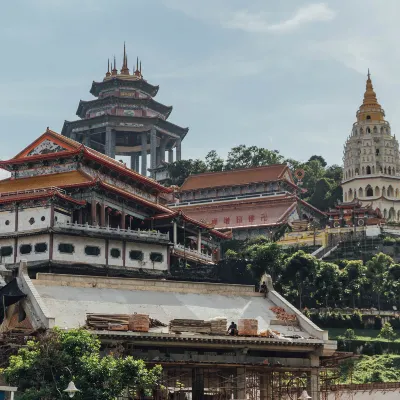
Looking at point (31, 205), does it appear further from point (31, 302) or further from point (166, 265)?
point (31, 302)

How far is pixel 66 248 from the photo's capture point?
83125 mm

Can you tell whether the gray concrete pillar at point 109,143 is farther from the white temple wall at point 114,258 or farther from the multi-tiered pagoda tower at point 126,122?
the white temple wall at point 114,258

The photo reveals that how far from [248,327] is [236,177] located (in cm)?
8638

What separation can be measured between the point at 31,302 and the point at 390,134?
3744 inches

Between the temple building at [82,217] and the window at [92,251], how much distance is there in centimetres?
8

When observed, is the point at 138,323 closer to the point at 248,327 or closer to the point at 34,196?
the point at 248,327

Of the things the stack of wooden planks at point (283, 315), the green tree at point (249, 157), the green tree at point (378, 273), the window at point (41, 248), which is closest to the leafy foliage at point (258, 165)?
the green tree at point (249, 157)

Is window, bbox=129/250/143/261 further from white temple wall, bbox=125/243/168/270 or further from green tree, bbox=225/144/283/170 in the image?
green tree, bbox=225/144/283/170

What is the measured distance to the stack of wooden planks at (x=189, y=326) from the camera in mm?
49094

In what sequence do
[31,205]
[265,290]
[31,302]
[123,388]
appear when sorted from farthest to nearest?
[31,205] < [265,290] < [31,302] < [123,388]

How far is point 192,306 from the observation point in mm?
53719

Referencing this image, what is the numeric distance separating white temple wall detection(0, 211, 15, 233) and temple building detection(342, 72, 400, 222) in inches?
2241

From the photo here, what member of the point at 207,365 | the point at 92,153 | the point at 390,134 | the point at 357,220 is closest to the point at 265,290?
the point at 207,365

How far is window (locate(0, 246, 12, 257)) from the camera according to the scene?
84.9 meters
